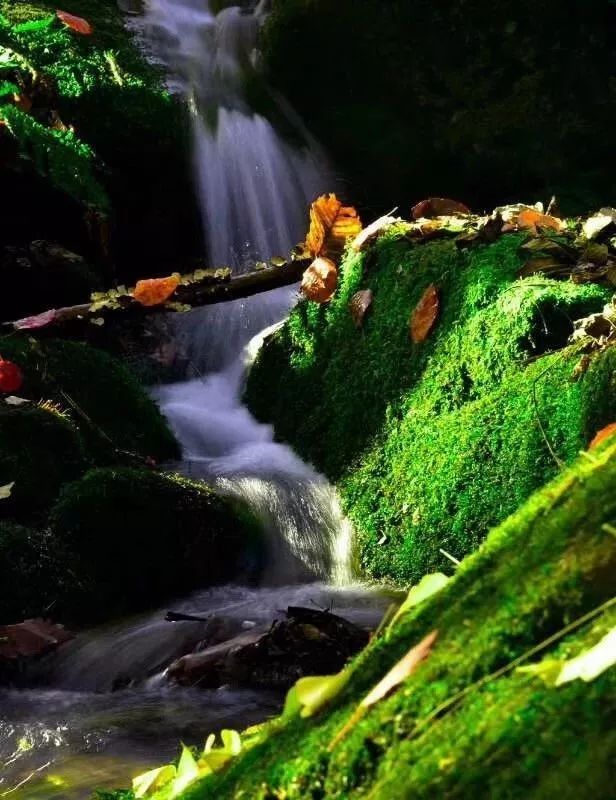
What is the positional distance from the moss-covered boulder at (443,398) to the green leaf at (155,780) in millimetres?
1924

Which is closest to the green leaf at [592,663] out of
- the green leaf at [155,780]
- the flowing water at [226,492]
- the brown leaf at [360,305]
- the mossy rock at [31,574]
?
the green leaf at [155,780]

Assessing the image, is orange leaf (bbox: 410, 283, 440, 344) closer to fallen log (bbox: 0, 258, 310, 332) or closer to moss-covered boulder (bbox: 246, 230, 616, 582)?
moss-covered boulder (bbox: 246, 230, 616, 582)

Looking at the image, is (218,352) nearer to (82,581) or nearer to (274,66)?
(82,581)

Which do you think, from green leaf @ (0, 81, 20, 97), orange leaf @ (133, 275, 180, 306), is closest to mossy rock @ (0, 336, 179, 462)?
orange leaf @ (133, 275, 180, 306)

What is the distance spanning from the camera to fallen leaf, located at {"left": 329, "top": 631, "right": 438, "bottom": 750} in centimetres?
98

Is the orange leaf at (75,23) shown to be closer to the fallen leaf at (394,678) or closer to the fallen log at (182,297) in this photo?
the fallen log at (182,297)

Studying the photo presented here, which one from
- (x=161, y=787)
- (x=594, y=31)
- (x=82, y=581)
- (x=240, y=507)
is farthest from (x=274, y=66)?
(x=161, y=787)

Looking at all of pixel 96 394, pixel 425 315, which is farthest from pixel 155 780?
pixel 96 394

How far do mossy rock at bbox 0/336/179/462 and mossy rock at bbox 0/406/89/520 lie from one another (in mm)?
231

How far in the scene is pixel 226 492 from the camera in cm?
454

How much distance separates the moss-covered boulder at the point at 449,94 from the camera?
9906mm

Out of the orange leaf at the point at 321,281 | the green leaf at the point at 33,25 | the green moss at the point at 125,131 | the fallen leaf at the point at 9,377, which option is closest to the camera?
the fallen leaf at the point at 9,377

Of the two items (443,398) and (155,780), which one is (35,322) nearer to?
(443,398)

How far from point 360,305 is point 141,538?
63.0 inches
